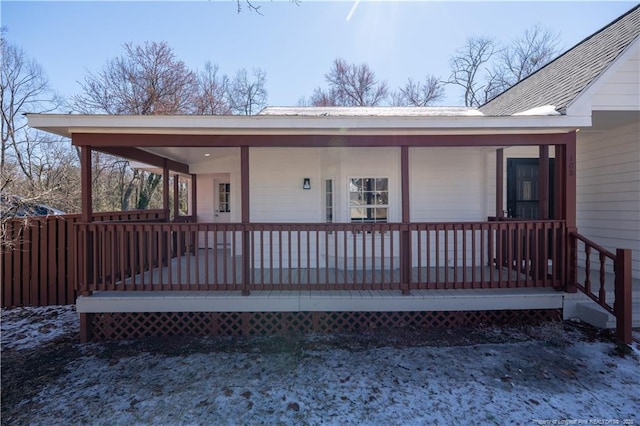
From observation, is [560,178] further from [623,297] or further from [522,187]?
[522,187]

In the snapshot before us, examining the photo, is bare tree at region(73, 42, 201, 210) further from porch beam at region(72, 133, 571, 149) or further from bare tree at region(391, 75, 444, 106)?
porch beam at region(72, 133, 571, 149)

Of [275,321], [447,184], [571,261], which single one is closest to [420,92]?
[447,184]

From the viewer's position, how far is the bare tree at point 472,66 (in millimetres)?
19969

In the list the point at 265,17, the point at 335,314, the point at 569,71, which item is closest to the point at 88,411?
the point at 335,314

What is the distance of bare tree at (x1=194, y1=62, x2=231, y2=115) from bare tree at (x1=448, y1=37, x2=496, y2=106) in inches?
563

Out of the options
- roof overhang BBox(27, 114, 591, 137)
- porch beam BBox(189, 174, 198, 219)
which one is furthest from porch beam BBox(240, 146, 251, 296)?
porch beam BBox(189, 174, 198, 219)

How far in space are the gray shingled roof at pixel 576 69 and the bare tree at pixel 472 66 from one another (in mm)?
14357

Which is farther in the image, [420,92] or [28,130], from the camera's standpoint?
[420,92]

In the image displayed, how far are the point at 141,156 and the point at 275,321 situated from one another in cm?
377

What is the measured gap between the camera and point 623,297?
3.83 m

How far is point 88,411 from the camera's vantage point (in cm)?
286

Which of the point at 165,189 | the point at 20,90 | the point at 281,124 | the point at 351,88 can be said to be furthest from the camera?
→ the point at 351,88

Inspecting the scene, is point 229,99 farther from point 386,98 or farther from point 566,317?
point 566,317

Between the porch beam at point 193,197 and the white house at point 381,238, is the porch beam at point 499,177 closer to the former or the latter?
the white house at point 381,238
